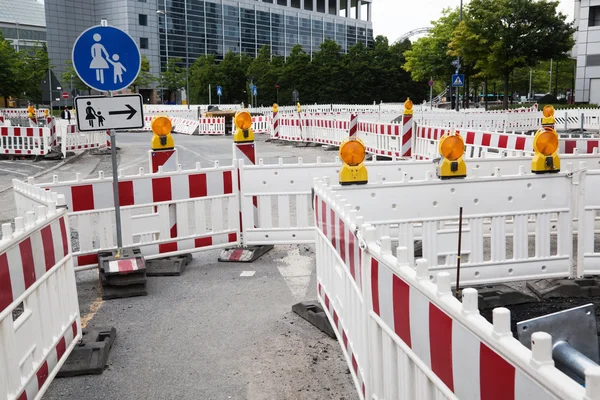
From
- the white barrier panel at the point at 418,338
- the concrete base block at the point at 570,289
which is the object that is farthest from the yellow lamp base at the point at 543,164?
the white barrier panel at the point at 418,338

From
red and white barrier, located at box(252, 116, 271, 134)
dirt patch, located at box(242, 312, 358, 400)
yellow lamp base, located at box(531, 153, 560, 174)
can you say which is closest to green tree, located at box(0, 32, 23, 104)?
red and white barrier, located at box(252, 116, 271, 134)

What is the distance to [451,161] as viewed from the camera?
281 inches

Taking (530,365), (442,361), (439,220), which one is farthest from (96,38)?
(530,365)

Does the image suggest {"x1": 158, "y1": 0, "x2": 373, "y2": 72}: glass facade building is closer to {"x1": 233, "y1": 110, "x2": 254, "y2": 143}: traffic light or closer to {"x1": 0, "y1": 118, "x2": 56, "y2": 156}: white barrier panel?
{"x1": 0, "y1": 118, "x2": 56, "y2": 156}: white barrier panel

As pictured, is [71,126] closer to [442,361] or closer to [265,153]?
[265,153]

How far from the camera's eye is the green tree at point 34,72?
83938mm

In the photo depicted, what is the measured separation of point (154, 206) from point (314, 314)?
10.5ft

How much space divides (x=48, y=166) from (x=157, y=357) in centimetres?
1849

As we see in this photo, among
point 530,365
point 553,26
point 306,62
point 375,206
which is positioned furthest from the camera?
point 306,62

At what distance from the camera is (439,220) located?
670cm

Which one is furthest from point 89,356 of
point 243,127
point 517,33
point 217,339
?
point 517,33

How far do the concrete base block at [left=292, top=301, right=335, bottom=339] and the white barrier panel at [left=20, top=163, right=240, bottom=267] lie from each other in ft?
8.52

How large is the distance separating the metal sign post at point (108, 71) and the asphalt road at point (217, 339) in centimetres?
108

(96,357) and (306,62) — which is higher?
(306,62)
